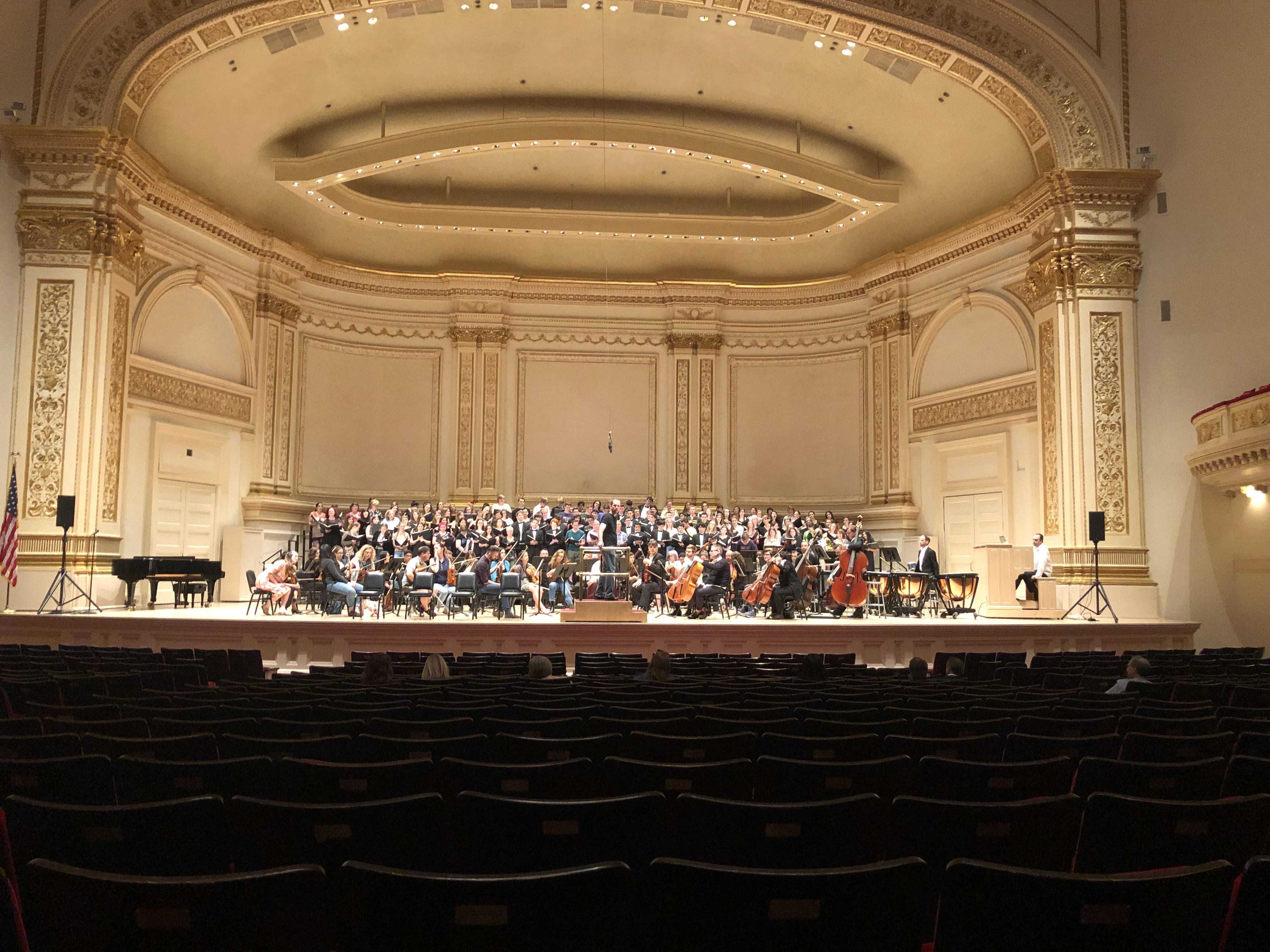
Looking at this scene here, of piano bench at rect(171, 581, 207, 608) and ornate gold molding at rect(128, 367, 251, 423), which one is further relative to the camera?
ornate gold molding at rect(128, 367, 251, 423)

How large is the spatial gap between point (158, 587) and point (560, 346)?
9.90 m

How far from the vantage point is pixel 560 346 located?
2134 centimetres

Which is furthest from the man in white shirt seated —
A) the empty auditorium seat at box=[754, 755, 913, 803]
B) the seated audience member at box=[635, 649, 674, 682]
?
the empty auditorium seat at box=[754, 755, 913, 803]

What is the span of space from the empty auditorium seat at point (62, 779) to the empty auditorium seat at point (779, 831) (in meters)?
1.79

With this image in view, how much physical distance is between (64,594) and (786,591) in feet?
32.8

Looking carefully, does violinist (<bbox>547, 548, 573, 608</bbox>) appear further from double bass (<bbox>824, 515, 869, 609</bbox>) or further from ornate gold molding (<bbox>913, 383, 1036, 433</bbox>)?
ornate gold molding (<bbox>913, 383, 1036, 433</bbox>)

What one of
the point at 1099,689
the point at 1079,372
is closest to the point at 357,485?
the point at 1079,372

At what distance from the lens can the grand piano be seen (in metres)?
13.1

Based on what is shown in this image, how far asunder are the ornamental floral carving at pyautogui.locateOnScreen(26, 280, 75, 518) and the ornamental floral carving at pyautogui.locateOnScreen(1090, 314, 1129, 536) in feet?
49.9

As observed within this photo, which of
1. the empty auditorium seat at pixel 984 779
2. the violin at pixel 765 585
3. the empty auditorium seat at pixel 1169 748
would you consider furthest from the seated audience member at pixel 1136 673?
the violin at pixel 765 585

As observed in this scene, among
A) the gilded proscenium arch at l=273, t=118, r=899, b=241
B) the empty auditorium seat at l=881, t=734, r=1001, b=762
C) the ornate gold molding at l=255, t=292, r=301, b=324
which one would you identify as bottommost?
the empty auditorium seat at l=881, t=734, r=1001, b=762

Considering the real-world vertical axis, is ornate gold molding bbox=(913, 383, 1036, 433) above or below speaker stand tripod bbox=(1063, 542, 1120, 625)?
above

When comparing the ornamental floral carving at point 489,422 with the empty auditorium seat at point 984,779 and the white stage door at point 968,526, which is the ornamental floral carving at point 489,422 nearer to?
the white stage door at point 968,526

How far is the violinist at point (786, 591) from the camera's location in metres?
13.3
